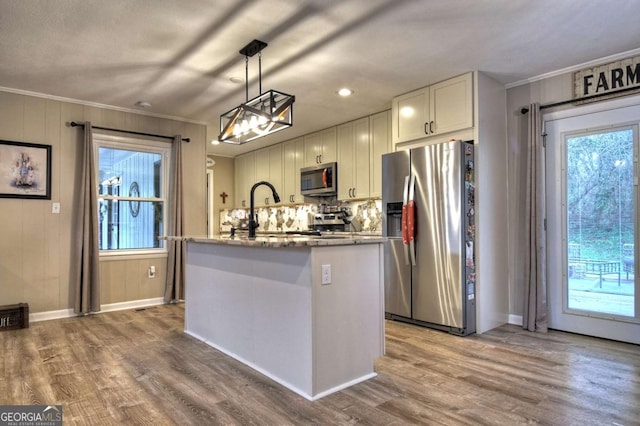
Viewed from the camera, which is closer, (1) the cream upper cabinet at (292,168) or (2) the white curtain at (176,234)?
(2) the white curtain at (176,234)

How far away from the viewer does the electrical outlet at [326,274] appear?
2.40 meters

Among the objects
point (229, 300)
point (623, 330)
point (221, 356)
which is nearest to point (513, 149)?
point (623, 330)

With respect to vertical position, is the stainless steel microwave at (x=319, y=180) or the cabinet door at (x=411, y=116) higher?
the cabinet door at (x=411, y=116)

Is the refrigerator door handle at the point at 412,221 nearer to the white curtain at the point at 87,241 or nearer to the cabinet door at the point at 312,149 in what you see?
the cabinet door at the point at 312,149

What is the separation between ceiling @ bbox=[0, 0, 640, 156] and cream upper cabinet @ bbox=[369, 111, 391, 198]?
2.07 feet

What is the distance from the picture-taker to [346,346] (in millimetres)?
2531

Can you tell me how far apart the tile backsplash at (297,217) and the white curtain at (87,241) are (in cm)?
311

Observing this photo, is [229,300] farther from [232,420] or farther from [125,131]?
[125,131]

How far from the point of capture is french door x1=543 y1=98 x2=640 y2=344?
3439mm

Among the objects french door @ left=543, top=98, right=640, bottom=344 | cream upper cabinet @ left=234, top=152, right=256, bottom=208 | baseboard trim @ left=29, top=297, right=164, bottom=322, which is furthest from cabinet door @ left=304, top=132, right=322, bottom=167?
french door @ left=543, top=98, right=640, bottom=344

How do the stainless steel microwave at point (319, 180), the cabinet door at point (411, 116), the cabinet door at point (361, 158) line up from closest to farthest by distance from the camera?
the cabinet door at point (411, 116)
the cabinet door at point (361, 158)
the stainless steel microwave at point (319, 180)

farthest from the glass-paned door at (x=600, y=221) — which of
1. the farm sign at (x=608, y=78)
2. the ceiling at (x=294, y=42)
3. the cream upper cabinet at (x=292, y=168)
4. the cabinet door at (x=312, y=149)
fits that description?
the cream upper cabinet at (x=292, y=168)

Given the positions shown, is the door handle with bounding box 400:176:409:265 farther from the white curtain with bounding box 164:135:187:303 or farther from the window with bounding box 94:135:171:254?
the window with bounding box 94:135:171:254

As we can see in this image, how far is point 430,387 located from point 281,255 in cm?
128
